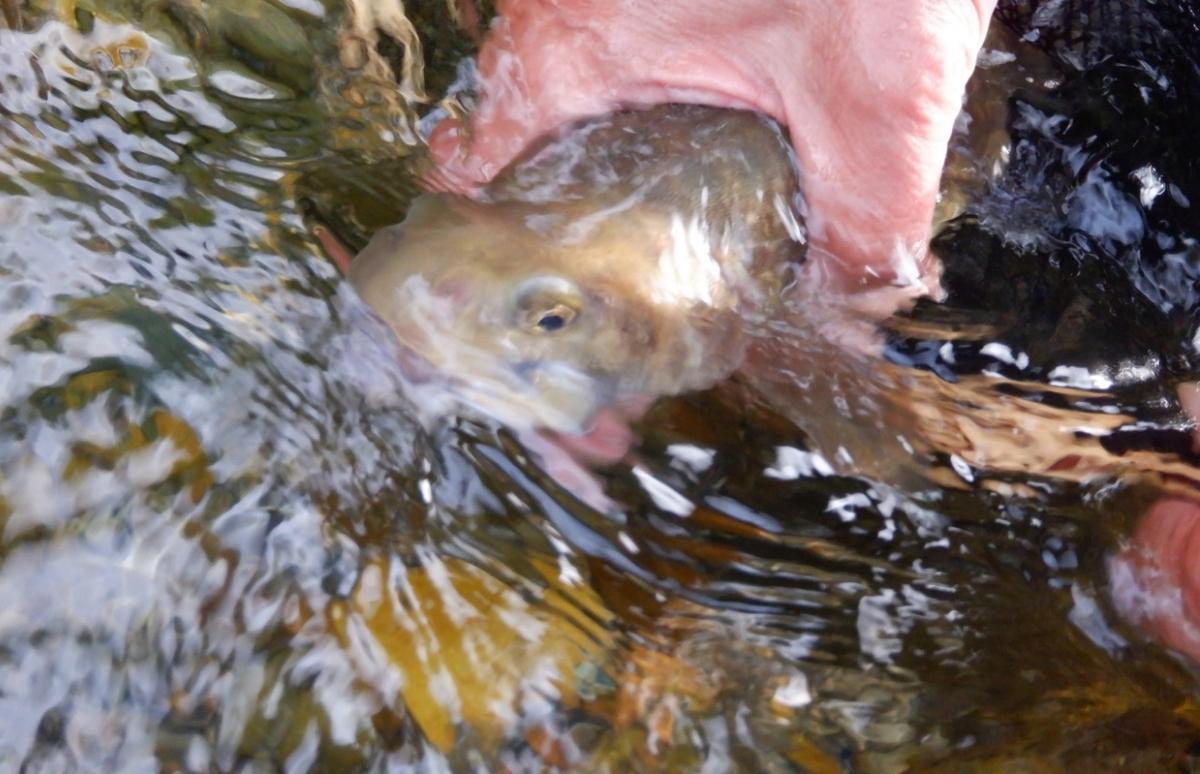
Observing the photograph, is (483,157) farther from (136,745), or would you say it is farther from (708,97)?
(136,745)

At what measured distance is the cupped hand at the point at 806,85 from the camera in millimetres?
2172

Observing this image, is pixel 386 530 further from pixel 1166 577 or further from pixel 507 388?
pixel 1166 577

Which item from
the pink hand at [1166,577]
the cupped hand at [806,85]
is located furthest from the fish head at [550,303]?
the pink hand at [1166,577]

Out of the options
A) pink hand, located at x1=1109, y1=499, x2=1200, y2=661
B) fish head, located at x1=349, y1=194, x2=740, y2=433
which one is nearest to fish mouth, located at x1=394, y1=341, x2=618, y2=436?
fish head, located at x1=349, y1=194, x2=740, y2=433

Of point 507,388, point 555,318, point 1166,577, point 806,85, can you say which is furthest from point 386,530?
point 806,85

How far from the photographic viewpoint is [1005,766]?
4.93 feet

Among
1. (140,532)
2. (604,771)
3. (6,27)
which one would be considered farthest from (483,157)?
(604,771)

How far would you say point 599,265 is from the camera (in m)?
2.09

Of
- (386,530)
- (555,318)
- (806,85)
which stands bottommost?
(386,530)

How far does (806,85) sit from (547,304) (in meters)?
0.84

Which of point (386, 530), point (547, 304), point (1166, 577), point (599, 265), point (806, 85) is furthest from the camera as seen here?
point (806, 85)

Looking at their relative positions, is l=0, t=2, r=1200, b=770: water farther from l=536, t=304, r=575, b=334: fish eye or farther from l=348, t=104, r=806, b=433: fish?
l=536, t=304, r=575, b=334: fish eye

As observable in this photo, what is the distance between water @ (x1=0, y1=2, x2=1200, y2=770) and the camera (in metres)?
1.37

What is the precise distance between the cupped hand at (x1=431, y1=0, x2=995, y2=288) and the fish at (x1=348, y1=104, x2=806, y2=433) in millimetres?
56
